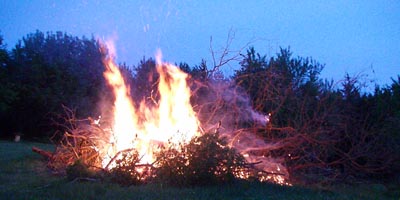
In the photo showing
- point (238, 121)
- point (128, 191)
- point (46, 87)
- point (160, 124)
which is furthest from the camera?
point (46, 87)

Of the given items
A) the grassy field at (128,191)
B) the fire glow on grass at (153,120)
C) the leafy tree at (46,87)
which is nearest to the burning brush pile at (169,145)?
the fire glow on grass at (153,120)

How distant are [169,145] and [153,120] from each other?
1858 millimetres

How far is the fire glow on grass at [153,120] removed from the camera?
408 inches

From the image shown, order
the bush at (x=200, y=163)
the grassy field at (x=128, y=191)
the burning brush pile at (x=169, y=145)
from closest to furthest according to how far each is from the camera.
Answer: the grassy field at (x=128, y=191)
the bush at (x=200, y=163)
the burning brush pile at (x=169, y=145)

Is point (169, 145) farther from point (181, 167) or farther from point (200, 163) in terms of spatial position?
point (200, 163)

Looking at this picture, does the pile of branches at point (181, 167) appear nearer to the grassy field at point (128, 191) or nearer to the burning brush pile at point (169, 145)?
the burning brush pile at point (169, 145)

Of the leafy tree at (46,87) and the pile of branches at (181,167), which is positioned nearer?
the pile of branches at (181,167)

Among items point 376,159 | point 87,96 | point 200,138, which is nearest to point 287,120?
point 376,159

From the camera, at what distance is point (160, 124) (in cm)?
1082

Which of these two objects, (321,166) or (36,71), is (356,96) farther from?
(36,71)

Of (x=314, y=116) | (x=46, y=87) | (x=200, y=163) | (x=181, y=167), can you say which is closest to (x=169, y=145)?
(x=181, y=167)

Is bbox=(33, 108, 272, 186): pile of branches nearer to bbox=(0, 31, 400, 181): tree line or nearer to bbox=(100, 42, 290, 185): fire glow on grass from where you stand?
bbox=(100, 42, 290, 185): fire glow on grass

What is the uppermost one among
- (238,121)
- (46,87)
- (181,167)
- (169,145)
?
(46,87)

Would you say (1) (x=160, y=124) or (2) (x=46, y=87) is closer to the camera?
(1) (x=160, y=124)
